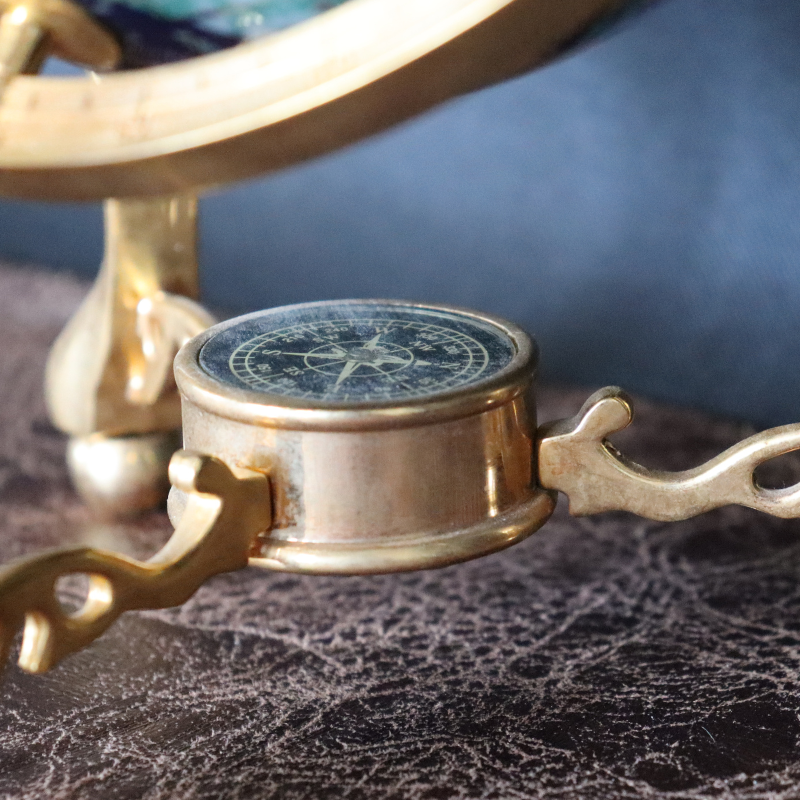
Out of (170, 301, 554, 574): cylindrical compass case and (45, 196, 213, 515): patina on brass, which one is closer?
(170, 301, 554, 574): cylindrical compass case

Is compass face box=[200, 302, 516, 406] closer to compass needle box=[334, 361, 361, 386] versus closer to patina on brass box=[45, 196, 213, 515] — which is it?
compass needle box=[334, 361, 361, 386]

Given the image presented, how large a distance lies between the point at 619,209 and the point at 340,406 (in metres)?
0.74

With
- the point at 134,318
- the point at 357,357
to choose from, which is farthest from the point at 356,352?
the point at 134,318

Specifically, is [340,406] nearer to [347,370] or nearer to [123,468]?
[347,370]

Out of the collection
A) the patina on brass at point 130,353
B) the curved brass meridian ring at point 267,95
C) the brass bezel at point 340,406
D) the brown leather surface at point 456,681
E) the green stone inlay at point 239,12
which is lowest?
the brown leather surface at point 456,681

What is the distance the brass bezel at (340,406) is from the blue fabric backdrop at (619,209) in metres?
0.45

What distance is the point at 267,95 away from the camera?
71 centimetres

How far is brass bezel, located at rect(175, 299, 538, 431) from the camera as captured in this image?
22.1 inches

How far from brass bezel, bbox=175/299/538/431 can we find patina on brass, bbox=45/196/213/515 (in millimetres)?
301

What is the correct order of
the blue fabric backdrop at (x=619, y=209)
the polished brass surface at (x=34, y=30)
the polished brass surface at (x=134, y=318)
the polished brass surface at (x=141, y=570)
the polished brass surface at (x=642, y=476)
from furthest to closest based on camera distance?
1. the blue fabric backdrop at (x=619, y=209)
2. the polished brass surface at (x=134, y=318)
3. the polished brass surface at (x=34, y=30)
4. the polished brass surface at (x=642, y=476)
5. the polished brass surface at (x=141, y=570)

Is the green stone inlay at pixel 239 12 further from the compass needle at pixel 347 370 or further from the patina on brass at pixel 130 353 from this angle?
the compass needle at pixel 347 370

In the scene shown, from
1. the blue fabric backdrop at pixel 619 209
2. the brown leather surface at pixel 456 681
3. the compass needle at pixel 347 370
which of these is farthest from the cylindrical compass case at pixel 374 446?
the blue fabric backdrop at pixel 619 209

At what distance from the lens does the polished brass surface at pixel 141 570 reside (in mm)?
520

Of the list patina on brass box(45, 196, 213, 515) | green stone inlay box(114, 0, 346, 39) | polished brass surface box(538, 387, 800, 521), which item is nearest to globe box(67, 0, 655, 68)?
green stone inlay box(114, 0, 346, 39)
